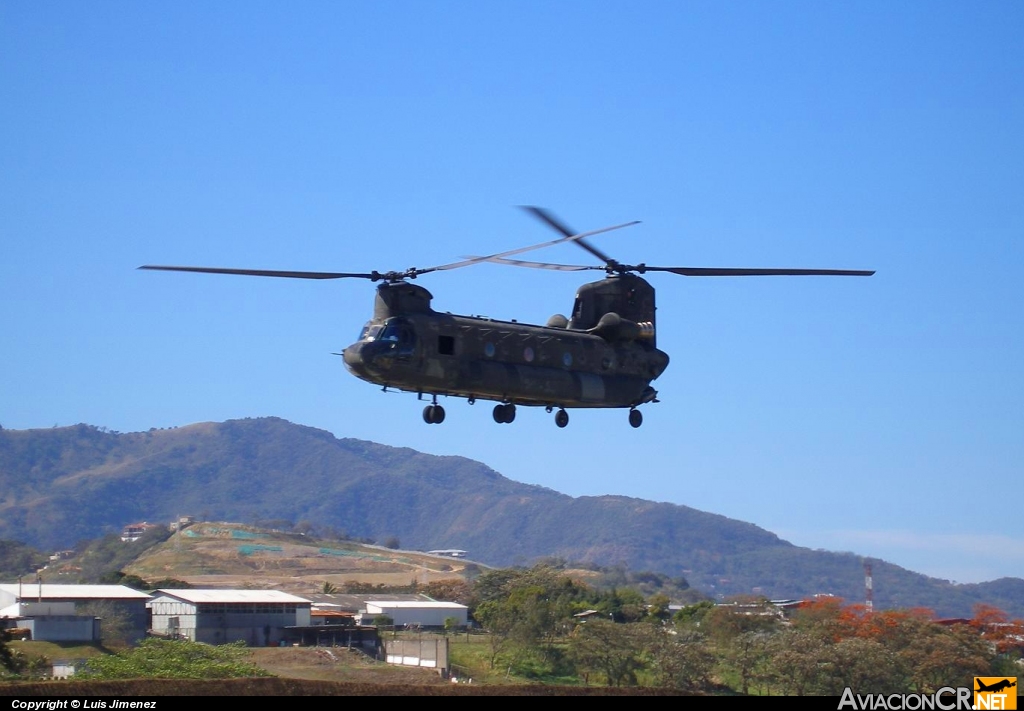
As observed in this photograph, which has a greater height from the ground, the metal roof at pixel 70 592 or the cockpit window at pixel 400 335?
the cockpit window at pixel 400 335

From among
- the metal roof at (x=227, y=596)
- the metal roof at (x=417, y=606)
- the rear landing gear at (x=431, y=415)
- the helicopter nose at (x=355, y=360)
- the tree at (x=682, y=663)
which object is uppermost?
the helicopter nose at (x=355, y=360)

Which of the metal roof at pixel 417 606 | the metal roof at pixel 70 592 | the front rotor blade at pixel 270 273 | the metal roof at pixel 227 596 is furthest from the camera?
the metal roof at pixel 417 606

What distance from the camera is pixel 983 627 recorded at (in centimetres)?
5928

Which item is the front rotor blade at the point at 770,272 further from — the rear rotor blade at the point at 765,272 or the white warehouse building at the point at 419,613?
the white warehouse building at the point at 419,613

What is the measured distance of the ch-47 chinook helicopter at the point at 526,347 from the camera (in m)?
35.9

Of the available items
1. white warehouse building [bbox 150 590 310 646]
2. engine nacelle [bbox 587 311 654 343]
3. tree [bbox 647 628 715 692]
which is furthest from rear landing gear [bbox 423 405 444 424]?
white warehouse building [bbox 150 590 310 646]

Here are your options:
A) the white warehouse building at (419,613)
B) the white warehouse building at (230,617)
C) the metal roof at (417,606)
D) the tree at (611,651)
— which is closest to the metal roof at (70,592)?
the white warehouse building at (230,617)

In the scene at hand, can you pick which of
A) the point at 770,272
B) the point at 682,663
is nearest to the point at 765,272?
the point at 770,272

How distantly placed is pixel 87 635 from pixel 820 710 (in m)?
48.2

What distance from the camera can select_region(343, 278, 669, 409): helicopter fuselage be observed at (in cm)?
3584

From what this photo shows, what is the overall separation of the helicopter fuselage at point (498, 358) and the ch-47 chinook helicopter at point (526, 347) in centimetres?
3

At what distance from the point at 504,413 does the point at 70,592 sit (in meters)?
46.3

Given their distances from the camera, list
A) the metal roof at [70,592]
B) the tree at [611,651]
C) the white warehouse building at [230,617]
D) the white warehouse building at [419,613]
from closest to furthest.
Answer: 1. the tree at [611,651]
2. the white warehouse building at [230,617]
3. the metal roof at [70,592]
4. the white warehouse building at [419,613]

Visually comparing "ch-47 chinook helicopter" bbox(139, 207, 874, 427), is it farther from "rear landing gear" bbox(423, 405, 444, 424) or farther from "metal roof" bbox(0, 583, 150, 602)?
"metal roof" bbox(0, 583, 150, 602)
